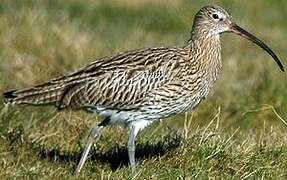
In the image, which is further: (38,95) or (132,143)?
(38,95)

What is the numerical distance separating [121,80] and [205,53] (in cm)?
80

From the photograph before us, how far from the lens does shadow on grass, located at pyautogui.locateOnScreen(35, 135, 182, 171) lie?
29.7 ft

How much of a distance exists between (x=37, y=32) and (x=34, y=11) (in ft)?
3.49

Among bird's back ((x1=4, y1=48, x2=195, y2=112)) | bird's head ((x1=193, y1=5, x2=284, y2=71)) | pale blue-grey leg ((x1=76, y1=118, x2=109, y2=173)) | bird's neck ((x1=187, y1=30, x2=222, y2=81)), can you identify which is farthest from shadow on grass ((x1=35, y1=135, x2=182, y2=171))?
bird's head ((x1=193, y1=5, x2=284, y2=71))

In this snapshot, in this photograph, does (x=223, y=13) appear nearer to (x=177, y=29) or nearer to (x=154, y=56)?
(x=154, y=56)

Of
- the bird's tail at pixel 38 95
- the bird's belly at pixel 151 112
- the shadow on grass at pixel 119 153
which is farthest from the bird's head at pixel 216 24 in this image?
the bird's tail at pixel 38 95

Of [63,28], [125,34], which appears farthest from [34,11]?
[125,34]

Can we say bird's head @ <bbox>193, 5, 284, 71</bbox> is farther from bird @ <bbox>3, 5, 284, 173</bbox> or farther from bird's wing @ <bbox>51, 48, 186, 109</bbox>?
bird's wing @ <bbox>51, 48, 186, 109</bbox>

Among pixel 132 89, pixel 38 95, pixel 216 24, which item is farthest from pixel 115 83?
pixel 216 24

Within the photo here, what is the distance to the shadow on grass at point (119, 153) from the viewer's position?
29.7 ft

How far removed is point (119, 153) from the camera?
940 cm

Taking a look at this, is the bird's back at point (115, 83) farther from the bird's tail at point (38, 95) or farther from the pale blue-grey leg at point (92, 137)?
the pale blue-grey leg at point (92, 137)

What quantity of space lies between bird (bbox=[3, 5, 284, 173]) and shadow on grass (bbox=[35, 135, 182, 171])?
22cm

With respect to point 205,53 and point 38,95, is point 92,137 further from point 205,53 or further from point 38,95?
point 205,53
